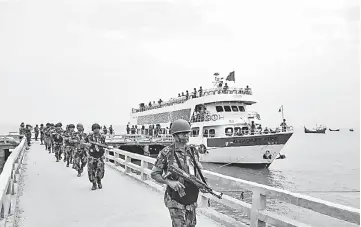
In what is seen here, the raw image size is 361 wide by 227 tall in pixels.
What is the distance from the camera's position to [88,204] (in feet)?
23.4

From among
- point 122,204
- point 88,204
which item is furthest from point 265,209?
point 88,204

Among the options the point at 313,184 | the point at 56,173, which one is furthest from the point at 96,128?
the point at 313,184

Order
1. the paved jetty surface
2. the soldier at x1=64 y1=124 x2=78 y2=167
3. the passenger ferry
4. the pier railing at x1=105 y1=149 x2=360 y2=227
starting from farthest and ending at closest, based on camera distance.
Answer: the passenger ferry
the soldier at x1=64 y1=124 x2=78 y2=167
the paved jetty surface
the pier railing at x1=105 y1=149 x2=360 y2=227

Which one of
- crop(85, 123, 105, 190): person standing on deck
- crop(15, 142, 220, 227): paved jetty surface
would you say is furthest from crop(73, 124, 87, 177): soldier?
crop(85, 123, 105, 190): person standing on deck

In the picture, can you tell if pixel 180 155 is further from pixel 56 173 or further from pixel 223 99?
pixel 223 99

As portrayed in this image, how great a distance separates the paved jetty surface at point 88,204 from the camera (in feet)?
19.2

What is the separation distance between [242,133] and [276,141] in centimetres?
258

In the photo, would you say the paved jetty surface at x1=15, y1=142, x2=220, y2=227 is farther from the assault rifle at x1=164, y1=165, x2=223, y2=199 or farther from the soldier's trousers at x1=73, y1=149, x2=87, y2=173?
the assault rifle at x1=164, y1=165, x2=223, y2=199

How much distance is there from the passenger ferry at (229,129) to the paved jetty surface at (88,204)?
17.1 meters

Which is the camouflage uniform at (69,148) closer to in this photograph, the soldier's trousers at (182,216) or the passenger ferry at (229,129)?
the soldier's trousers at (182,216)

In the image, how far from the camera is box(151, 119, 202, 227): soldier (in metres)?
3.64

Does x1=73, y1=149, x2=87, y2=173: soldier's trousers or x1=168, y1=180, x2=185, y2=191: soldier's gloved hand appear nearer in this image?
x1=168, y1=180, x2=185, y2=191: soldier's gloved hand

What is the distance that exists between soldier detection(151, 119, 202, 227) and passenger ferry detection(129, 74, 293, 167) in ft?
74.5

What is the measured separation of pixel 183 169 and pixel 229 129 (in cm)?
2540
